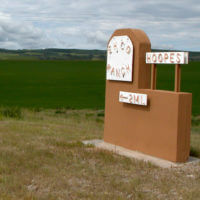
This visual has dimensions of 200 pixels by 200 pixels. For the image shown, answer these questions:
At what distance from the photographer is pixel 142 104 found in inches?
364

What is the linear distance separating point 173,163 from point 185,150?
0.45m

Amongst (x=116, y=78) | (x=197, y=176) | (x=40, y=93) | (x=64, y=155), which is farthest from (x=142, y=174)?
(x=40, y=93)

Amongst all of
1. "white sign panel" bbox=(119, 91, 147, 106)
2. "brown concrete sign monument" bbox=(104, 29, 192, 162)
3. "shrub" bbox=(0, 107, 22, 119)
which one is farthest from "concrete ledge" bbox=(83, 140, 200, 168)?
"shrub" bbox=(0, 107, 22, 119)

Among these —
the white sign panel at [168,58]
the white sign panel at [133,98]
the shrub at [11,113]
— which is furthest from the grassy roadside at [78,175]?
the shrub at [11,113]

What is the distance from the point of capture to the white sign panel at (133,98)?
9.22 metres

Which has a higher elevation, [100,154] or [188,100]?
[188,100]

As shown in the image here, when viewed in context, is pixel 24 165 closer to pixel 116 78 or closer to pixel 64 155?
pixel 64 155

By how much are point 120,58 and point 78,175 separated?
3895 mm

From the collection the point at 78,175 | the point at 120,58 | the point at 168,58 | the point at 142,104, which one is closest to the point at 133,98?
the point at 142,104

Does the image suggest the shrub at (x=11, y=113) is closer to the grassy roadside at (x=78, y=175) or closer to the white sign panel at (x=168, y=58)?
the grassy roadside at (x=78, y=175)

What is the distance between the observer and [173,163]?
8609 mm

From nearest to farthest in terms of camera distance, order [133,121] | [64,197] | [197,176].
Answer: [64,197] < [197,176] < [133,121]

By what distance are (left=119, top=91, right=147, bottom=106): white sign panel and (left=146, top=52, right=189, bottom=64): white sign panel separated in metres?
0.90

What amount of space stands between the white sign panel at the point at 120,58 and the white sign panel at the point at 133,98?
0.40 meters
